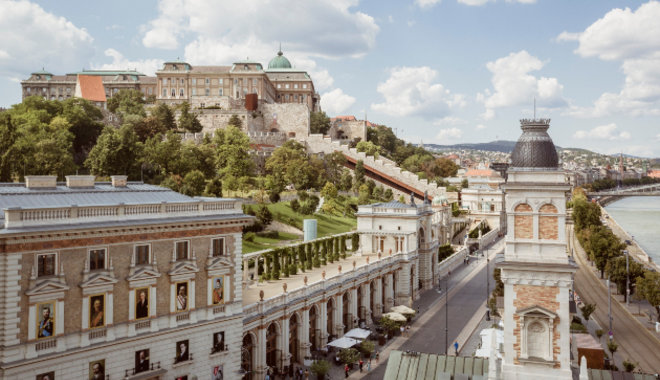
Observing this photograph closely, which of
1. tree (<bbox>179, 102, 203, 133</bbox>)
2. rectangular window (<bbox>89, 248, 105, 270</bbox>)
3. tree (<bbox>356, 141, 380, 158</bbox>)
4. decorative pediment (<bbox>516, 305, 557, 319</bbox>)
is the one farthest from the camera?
tree (<bbox>356, 141, 380, 158</bbox>)

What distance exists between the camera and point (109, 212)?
89.2 feet

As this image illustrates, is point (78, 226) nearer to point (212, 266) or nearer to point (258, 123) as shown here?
point (212, 266)

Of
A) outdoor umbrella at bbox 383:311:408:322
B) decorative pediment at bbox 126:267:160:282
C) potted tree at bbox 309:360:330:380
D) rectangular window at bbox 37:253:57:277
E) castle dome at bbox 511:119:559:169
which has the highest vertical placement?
castle dome at bbox 511:119:559:169

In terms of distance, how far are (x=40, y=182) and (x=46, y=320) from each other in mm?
8649

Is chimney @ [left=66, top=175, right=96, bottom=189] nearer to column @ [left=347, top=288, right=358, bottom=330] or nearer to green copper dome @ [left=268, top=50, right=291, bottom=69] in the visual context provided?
column @ [left=347, top=288, right=358, bottom=330]

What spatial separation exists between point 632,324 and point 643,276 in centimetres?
985

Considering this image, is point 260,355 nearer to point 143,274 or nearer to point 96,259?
point 143,274

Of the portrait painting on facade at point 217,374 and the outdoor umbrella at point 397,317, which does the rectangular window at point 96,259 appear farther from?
the outdoor umbrella at point 397,317

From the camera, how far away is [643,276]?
2388 inches

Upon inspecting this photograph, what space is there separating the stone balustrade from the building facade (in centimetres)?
5

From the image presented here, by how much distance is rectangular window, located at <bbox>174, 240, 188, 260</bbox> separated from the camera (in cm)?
2994

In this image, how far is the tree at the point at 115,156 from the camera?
238ft

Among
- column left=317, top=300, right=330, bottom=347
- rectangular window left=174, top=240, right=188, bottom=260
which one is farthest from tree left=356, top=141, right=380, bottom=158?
rectangular window left=174, top=240, right=188, bottom=260

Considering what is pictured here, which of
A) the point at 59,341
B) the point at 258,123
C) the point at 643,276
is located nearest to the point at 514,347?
the point at 59,341
